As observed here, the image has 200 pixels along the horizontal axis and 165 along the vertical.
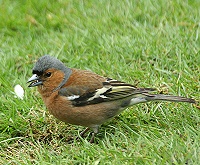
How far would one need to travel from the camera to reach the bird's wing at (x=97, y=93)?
5262 mm

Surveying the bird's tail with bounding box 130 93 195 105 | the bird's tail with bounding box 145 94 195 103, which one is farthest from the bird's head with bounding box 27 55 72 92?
the bird's tail with bounding box 145 94 195 103

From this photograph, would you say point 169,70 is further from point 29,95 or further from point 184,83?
point 29,95

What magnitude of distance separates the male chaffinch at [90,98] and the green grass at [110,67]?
0.65 feet

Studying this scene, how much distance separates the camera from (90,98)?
5.28m

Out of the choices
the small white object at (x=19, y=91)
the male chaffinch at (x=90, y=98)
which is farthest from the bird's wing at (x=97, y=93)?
the small white object at (x=19, y=91)

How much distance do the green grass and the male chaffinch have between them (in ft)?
0.65

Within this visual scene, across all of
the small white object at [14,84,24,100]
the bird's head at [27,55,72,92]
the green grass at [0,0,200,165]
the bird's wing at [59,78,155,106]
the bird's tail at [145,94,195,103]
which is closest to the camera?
the green grass at [0,0,200,165]

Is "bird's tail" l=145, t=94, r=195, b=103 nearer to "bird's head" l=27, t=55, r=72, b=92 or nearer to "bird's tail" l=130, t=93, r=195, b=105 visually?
"bird's tail" l=130, t=93, r=195, b=105

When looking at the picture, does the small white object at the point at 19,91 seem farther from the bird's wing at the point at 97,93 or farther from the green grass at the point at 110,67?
the bird's wing at the point at 97,93

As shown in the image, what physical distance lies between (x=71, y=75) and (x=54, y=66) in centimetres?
23

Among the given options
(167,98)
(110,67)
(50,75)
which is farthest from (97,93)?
(110,67)

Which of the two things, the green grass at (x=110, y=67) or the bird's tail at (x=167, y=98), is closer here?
the green grass at (x=110, y=67)

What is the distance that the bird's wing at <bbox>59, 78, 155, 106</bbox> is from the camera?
5.26 m

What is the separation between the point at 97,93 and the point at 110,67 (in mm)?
1272
